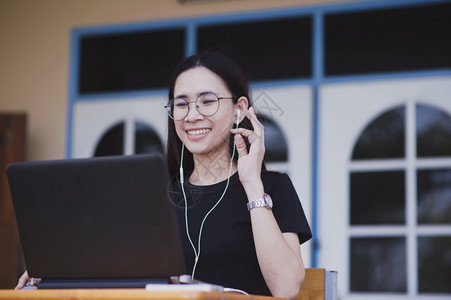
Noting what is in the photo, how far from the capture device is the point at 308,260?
14.5 feet

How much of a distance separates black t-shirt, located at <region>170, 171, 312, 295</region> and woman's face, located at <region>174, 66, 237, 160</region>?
14 centimetres

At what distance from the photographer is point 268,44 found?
16.5ft

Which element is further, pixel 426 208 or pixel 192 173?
pixel 426 208

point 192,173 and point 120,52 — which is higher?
point 120,52

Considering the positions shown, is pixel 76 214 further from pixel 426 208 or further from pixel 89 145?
pixel 89 145

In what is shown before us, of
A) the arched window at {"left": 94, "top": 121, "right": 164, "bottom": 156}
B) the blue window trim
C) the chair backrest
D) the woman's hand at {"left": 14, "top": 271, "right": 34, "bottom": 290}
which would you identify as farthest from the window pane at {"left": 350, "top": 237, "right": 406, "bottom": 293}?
the woman's hand at {"left": 14, "top": 271, "right": 34, "bottom": 290}

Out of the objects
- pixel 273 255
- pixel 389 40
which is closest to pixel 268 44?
pixel 389 40

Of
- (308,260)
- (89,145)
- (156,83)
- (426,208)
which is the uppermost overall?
(156,83)

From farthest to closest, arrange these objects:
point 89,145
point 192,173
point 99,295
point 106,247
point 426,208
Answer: point 89,145
point 426,208
point 192,173
point 106,247
point 99,295

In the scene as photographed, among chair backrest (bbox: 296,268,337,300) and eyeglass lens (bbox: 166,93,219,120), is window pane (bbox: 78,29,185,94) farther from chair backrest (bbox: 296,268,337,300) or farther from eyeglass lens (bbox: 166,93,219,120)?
chair backrest (bbox: 296,268,337,300)

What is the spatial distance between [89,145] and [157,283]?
3.73m

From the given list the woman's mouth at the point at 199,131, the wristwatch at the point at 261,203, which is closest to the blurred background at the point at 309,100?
the woman's mouth at the point at 199,131

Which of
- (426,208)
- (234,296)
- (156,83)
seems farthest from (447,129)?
(234,296)

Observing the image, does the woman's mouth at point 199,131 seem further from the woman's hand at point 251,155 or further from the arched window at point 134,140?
the arched window at point 134,140
